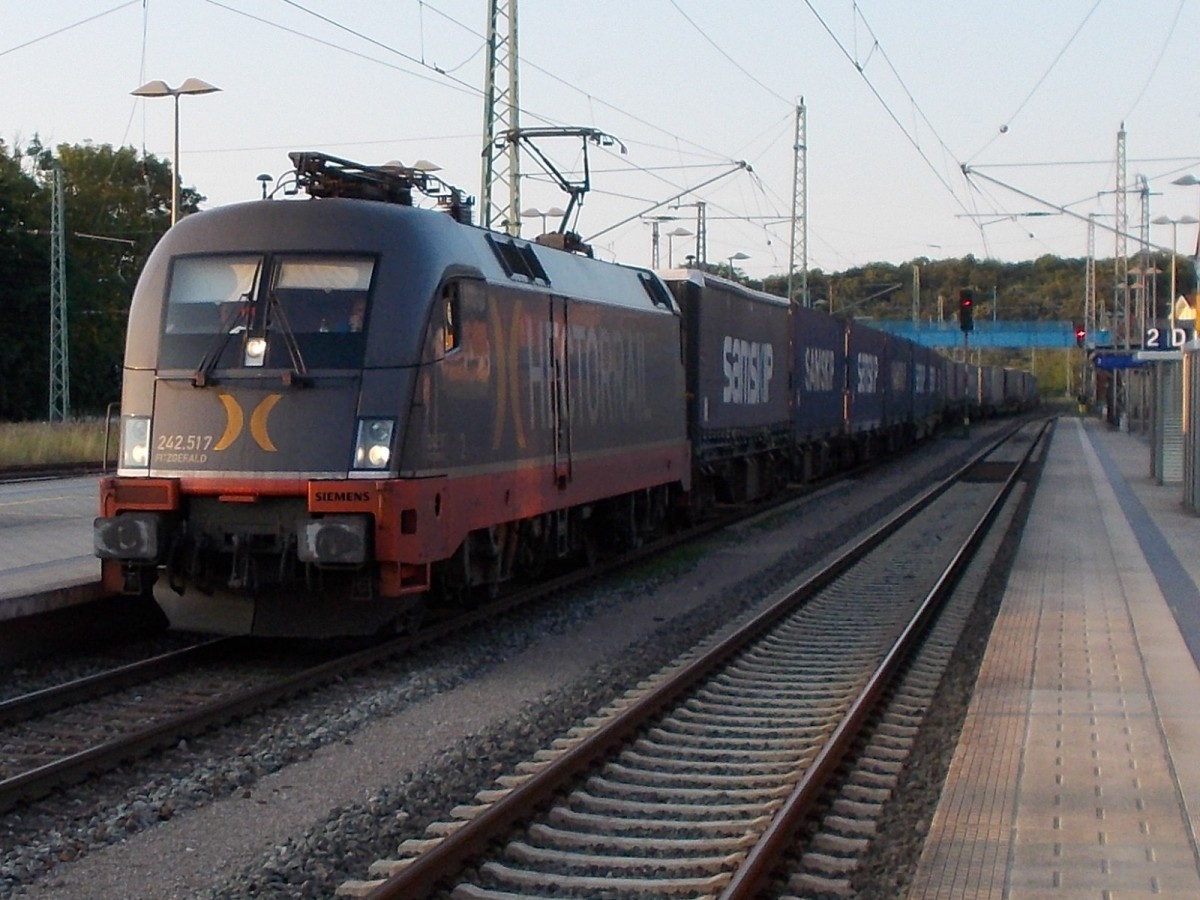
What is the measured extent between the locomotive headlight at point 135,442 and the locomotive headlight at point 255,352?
832 millimetres

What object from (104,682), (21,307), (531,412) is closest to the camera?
(104,682)

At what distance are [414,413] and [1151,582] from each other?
7.96 meters

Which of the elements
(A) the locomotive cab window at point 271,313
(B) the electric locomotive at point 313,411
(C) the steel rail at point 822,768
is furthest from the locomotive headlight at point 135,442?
(C) the steel rail at point 822,768

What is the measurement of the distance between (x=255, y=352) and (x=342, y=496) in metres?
1.24

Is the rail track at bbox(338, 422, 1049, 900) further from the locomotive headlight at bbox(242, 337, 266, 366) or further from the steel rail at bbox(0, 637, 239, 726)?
the locomotive headlight at bbox(242, 337, 266, 366)

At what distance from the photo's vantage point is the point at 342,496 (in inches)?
384

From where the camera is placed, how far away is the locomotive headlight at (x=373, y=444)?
32.5 feet

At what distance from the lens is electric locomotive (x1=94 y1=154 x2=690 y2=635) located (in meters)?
9.94

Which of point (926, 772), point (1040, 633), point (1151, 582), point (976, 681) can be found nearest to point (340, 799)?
point (926, 772)

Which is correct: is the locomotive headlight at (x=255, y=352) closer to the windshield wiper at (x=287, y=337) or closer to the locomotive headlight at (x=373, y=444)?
the windshield wiper at (x=287, y=337)

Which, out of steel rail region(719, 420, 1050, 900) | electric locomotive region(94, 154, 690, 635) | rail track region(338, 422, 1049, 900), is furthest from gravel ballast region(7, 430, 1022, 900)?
steel rail region(719, 420, 1050, 900)

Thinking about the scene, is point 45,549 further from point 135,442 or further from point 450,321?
point 450,321

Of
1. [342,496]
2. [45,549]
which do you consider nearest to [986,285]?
[45,549]

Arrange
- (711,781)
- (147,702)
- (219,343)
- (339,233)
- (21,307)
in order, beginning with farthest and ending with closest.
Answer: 1. (21,307)
2. (339,233)
3. (219,343)
4. (147,702)
5. (711,781)
